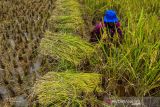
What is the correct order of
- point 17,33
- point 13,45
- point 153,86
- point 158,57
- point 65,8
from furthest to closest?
point 65,8, point 17,33, point 13,45, point 158,57, point 153,86

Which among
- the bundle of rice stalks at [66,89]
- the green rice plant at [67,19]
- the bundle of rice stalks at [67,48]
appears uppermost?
the green rice plant at [67,19]

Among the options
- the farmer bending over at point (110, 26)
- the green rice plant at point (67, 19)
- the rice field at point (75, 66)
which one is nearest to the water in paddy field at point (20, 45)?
the rice field at point (75, 66)

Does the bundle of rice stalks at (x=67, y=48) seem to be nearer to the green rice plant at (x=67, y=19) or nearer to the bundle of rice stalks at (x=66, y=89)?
the bundle of rice stalks at (x=66, y=89)

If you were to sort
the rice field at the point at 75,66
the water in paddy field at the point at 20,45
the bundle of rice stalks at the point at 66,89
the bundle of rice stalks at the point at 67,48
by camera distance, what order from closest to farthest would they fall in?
the bundle of rice stalks at the point at 66,89 < the rice field at the point at 75,66 < the water in paddy field at the point at 20,45 < the bundle of rice stalks at the point at 67,48

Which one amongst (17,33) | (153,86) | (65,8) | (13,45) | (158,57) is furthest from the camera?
(65,8)

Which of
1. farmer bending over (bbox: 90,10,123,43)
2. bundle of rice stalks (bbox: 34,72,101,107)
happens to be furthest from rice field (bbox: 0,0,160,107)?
farmer bending over (bbox: 90,10,123,43)

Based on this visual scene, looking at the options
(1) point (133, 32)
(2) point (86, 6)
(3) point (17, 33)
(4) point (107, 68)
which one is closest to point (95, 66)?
(4) point (107, 68)

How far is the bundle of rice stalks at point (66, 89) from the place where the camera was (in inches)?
152

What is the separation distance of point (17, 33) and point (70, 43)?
4.76ft

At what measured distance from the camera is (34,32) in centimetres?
627

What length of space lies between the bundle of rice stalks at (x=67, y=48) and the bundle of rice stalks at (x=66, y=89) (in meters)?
0.44

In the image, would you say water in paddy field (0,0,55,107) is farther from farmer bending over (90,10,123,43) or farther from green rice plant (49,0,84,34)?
farmer bending over (90,10,123,43)

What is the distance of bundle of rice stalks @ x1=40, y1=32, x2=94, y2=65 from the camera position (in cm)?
477

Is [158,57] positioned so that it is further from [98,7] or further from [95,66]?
[98,7]
